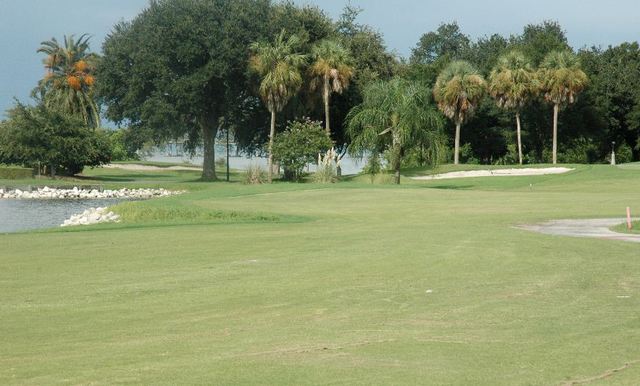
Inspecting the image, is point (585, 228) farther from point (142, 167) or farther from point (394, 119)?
point (142, 167)

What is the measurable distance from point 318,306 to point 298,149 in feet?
177

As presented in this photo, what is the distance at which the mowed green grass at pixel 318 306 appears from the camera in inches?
388

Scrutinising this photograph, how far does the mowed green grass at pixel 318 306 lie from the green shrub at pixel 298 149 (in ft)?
127

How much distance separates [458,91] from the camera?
263ft

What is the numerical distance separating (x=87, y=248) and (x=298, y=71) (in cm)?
5362

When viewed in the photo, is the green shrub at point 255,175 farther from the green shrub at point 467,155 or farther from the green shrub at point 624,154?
the green shrub at point 624,154

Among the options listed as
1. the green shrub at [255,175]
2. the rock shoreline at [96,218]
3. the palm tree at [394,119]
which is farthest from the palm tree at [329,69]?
the rock shoreline at [96,218]

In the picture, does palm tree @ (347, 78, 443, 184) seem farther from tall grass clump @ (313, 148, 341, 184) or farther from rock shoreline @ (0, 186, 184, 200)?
rock shoreline @ (0, 186, 184, 200)

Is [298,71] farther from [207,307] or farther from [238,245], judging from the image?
[207,307]

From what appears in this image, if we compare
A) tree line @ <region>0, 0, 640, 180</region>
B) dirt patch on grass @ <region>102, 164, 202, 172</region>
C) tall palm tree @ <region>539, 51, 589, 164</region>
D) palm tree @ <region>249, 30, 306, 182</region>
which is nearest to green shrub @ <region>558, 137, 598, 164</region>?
tree line @ <region>0, 0, 640, 180</region>

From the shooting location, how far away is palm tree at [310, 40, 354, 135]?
76.2 meters

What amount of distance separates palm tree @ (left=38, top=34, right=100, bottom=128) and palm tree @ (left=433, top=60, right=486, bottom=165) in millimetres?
36440

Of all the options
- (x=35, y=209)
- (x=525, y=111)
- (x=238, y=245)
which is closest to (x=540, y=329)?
(x=238, y=245)

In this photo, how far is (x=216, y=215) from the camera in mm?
34344
